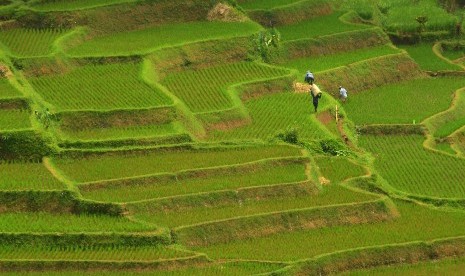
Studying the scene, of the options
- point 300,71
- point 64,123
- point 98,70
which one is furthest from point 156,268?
point 300,71

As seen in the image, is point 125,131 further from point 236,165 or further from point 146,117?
point 236,165

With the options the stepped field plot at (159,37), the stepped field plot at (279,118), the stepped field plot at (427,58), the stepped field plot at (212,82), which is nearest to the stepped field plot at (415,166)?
the stepped field plot at (279,118)

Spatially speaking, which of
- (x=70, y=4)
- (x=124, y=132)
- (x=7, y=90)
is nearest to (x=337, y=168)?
(x=124, y=132)

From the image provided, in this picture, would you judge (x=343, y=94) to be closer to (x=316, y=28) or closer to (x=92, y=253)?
(x=316, y=28)

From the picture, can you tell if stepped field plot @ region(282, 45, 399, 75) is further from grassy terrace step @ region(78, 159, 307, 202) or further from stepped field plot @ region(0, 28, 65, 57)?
grassy terrace step @ region(78, 159, 307, 202)

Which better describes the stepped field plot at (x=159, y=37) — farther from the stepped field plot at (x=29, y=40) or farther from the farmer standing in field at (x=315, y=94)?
the farmer standing in field at (x=315, y=94)

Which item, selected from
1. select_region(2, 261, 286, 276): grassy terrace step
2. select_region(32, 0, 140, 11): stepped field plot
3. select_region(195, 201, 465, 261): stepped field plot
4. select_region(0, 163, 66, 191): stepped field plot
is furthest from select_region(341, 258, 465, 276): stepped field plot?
select_region(32, 0, 140, 11): stepped field plot
